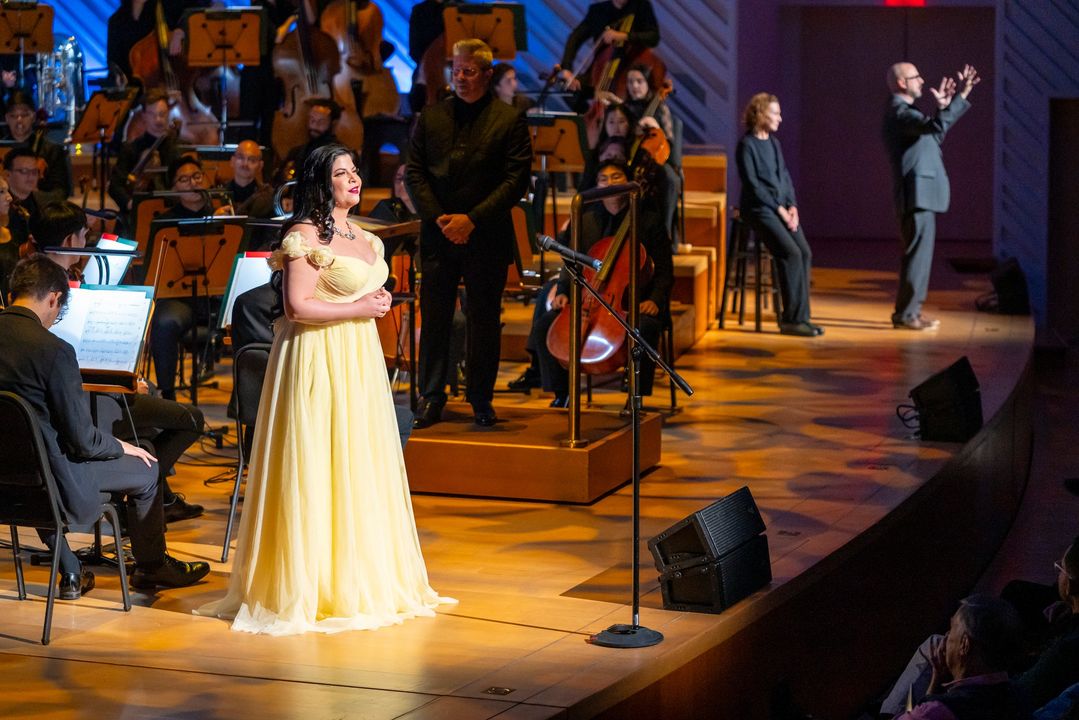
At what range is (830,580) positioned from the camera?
16.8ft

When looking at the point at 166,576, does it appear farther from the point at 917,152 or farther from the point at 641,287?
the point at 917,152

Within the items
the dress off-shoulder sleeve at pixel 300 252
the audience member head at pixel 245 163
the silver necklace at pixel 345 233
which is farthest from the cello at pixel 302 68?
the dress off-shoulder sleeve at pixel 300 252

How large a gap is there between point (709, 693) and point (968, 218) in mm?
11350

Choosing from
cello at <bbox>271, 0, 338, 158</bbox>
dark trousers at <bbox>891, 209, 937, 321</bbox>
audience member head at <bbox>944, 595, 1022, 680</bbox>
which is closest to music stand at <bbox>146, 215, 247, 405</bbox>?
cello at <bbox>271, 0, 338, 158</bbox>

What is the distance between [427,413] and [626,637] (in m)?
2.27

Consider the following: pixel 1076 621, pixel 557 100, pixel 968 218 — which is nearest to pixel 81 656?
pixel 1076 621

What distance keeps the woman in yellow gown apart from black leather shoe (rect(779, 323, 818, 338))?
560 centimetres

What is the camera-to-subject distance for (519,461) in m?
5.90

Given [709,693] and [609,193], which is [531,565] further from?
[609,193]

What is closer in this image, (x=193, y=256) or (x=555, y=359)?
(x=193, y=256)

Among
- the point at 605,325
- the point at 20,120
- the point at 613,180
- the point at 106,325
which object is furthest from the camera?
the point at 20,120

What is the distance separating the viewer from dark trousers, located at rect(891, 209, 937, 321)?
9.57 metres

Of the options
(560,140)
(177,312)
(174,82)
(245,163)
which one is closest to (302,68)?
(174,82)

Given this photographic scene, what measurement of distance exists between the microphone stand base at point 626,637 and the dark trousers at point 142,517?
1346 millimetres
